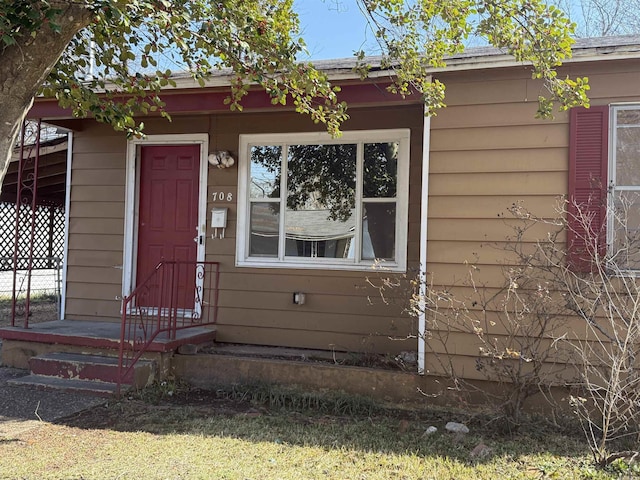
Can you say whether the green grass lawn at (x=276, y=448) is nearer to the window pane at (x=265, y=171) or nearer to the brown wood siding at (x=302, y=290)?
the brown wood siding at (x=302, y=290)

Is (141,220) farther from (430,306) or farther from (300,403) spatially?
(430,306)

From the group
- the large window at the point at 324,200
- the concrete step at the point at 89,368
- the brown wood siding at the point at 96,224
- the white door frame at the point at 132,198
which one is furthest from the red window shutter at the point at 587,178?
the brown wood siding at the point at 96,224

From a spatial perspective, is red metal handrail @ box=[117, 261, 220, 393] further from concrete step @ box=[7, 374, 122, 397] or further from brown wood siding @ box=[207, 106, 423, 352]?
concrete step @ box=[7, 374, 122, 397]

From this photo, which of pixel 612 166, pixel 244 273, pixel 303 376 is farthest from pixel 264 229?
pixel 612 166

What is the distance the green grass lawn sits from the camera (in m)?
3.37

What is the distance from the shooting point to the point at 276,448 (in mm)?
3771

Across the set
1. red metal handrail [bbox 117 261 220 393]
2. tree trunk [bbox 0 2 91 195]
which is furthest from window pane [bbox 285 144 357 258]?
tree trunk [bbox 0 2 91 195]

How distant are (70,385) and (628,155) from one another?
17.2 ft

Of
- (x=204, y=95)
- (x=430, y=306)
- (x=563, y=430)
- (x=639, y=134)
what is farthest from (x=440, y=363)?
(x=204, y=95)

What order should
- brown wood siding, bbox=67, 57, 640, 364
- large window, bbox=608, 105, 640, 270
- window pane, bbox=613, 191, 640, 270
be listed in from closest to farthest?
window pane, bbox=613, 191, 640, 270
large window, bbox=608, 105, 640, 270
brown wood siding, bbox=67, 57, 640, 364

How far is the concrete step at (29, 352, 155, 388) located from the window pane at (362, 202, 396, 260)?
247 cm

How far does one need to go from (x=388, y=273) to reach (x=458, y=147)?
1.58 meters

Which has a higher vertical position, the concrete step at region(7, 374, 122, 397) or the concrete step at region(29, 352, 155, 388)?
the concrete step at region(29, 352, 155, 388)

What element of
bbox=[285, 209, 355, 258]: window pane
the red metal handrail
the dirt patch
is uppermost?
bbox=[285, 209, 355, 258]: window pane
